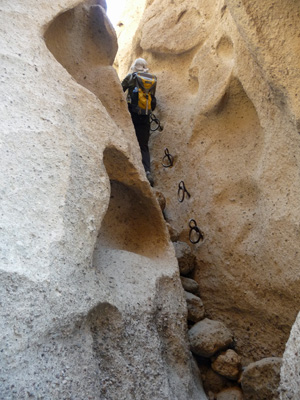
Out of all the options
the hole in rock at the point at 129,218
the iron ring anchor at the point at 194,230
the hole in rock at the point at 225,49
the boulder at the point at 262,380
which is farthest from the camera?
the hole in rock at the point at 225,49

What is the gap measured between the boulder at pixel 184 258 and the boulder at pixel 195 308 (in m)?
0.27

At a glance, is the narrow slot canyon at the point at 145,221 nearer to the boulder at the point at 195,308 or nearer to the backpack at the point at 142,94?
the boulder at the point at 195,308

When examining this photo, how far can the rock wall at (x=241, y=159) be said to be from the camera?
2057mm

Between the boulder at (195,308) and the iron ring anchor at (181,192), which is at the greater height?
the iron ring anchor at (181,192)

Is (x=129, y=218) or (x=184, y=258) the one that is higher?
(x=129, y=218)

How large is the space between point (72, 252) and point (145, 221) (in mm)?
943

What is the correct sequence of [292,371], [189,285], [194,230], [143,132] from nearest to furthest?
[292,371] < [189,285] < [194,230] < [143,132]

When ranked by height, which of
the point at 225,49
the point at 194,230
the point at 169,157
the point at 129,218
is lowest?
the point at 194,230

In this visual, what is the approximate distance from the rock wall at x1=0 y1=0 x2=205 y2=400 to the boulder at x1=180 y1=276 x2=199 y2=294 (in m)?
0.45

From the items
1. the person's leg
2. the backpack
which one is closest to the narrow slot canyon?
the person's leg

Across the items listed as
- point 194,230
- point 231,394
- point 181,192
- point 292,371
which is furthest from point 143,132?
point 292,371

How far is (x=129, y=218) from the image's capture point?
252 centimetres

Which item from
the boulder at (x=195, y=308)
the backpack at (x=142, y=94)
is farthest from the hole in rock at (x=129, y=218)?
the backpack at (x=142, y=94)

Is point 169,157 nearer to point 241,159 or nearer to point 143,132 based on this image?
point 143,132
